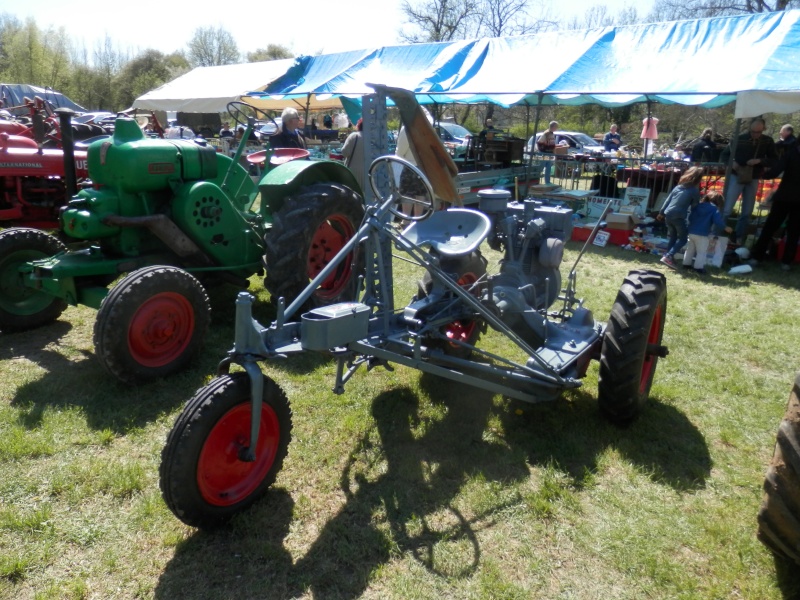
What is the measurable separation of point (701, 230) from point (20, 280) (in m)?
7.18

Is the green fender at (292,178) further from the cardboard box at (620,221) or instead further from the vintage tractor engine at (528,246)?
the cardboard box at (620,221)

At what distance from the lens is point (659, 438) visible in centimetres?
346

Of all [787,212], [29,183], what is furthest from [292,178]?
[787,212]

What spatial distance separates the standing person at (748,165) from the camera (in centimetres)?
873

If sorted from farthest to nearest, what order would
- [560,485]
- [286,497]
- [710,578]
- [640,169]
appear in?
1. [640,169]
2. [560,485]
3. [286,497]
4. [710,578]

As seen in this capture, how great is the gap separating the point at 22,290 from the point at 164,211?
1249 millimetres

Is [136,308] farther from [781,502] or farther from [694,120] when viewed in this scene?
[694,120]

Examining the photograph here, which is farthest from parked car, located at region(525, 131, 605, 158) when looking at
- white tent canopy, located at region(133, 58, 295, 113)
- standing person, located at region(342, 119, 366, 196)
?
standing person, located at region(342, 119, 366, 196)

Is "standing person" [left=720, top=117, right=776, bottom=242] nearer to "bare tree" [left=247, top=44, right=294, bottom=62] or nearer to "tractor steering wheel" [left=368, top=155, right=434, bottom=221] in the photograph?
"tractor steering wheel" [left=368, top=155, right=434, bottom=221]

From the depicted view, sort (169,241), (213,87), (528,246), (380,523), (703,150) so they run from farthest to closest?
(213,87), (703,150), (169,241), (528,246), (380,523)

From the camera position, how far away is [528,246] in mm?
3953

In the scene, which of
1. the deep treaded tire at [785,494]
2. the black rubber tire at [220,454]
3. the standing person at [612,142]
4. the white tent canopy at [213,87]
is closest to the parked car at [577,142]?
the standing person at [612,142]

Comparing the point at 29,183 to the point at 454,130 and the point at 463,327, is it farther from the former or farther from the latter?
the point at 454,130

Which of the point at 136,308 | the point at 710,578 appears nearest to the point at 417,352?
the point at 710,578
